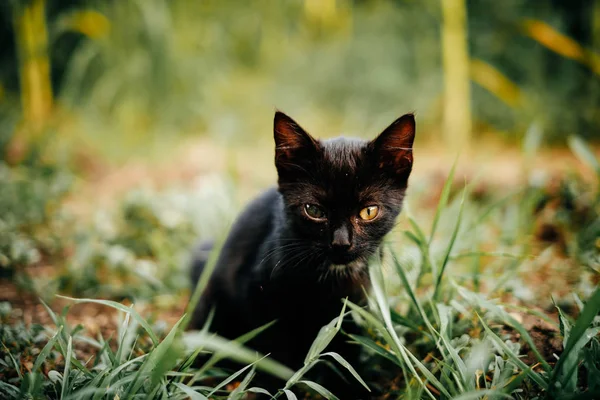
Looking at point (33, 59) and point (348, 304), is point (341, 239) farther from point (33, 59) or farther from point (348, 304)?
point (33, 59)

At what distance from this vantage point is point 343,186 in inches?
52.7

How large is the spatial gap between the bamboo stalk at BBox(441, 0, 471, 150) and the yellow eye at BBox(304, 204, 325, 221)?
251 centimetres

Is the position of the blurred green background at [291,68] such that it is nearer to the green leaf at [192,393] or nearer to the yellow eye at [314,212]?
the yellow eye at [314,212]

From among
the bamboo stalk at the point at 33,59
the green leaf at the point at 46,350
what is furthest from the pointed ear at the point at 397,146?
the bamboo stalk at the point at 33,59

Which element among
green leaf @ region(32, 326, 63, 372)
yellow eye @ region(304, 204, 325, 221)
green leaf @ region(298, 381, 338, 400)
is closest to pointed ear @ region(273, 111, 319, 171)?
yellow eye @ region(304, 204, 325, 221)

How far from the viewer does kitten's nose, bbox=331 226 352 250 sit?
1.26m

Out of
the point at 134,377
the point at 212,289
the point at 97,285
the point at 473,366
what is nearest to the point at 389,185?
the point at 473,366

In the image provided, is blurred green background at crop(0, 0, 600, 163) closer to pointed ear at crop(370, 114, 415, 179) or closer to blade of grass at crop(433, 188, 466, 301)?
pointed ear at crop(370, 114, 415, 179)

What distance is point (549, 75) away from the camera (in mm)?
4234

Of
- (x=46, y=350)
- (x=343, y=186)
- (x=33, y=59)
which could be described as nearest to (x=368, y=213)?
(x=343, y=186)

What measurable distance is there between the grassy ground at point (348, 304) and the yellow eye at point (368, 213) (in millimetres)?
168

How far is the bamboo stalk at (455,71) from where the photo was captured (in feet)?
11.3

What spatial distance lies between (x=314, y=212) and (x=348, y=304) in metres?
0.38

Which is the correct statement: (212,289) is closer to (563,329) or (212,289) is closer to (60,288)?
(60,288)
